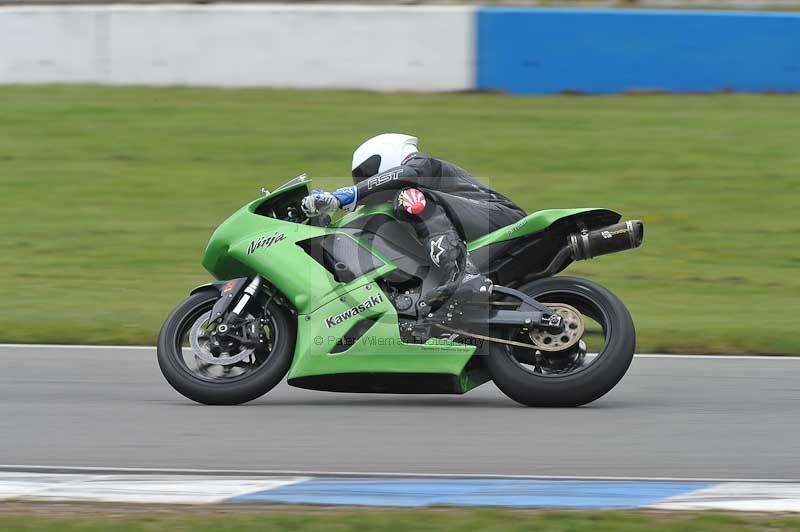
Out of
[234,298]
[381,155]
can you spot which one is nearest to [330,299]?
[234,298]

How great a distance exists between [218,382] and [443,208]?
153cm

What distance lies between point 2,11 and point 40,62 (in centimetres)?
88

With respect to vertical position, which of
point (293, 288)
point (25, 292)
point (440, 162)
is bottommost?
point (25, 292)

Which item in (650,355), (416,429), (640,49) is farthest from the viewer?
(640,49)

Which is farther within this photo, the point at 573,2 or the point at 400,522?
the point at 573,2

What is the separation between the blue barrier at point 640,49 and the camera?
1850 centimetres

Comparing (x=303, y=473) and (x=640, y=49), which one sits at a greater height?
(x=640, y=49)

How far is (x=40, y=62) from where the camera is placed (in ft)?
64.8

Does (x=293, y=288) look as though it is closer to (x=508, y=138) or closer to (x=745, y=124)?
(x=508, y=138)

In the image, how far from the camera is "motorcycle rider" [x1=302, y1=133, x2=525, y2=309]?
728cm

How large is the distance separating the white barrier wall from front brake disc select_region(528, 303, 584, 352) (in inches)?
480

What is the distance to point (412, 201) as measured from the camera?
23.9 feet

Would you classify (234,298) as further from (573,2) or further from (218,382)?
(573,2)

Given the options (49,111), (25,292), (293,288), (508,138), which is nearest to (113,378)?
(293,288)
